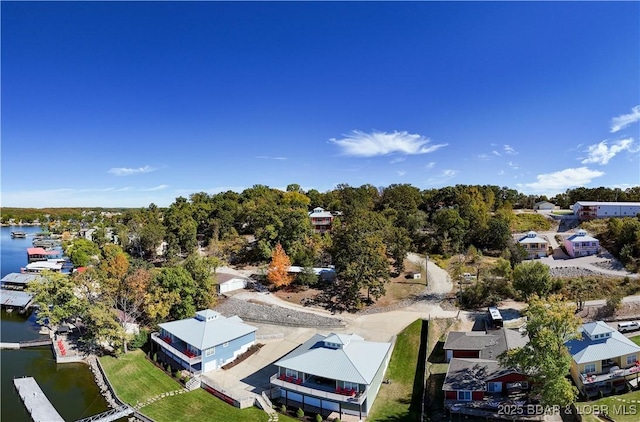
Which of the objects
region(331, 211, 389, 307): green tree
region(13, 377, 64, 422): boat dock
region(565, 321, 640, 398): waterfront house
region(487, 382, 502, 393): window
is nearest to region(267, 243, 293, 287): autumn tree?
region(331, 211, 389, 307): green tree

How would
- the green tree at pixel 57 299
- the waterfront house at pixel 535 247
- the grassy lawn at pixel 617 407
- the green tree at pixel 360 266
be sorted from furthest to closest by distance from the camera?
the waterfront house at pixel 535 247 < the green tree at pixel 360 266 < the green tree at pixel 57 299 < the grassy lawn at pixel 617 407

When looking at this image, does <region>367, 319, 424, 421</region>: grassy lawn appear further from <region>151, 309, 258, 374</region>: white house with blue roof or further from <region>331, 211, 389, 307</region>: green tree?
<region>151, 309, 258, 374</region>: white house with blue roof

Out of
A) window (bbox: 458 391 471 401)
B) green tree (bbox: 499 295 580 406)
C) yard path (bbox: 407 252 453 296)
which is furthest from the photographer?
yard path (bbox: 407 252 453 296)

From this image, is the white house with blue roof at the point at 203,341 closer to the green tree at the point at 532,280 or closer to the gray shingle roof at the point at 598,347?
the gray shingle roof at the point at 598,347

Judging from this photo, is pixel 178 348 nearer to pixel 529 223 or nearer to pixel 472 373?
pixel 472 373

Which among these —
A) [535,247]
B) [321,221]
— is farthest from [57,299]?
[535,247]

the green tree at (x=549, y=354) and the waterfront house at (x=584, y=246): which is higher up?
the waterfront house at (x=584, y=246)

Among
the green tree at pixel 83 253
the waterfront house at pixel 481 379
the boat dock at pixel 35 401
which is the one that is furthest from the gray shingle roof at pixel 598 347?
the green tree at pixel 83 253
